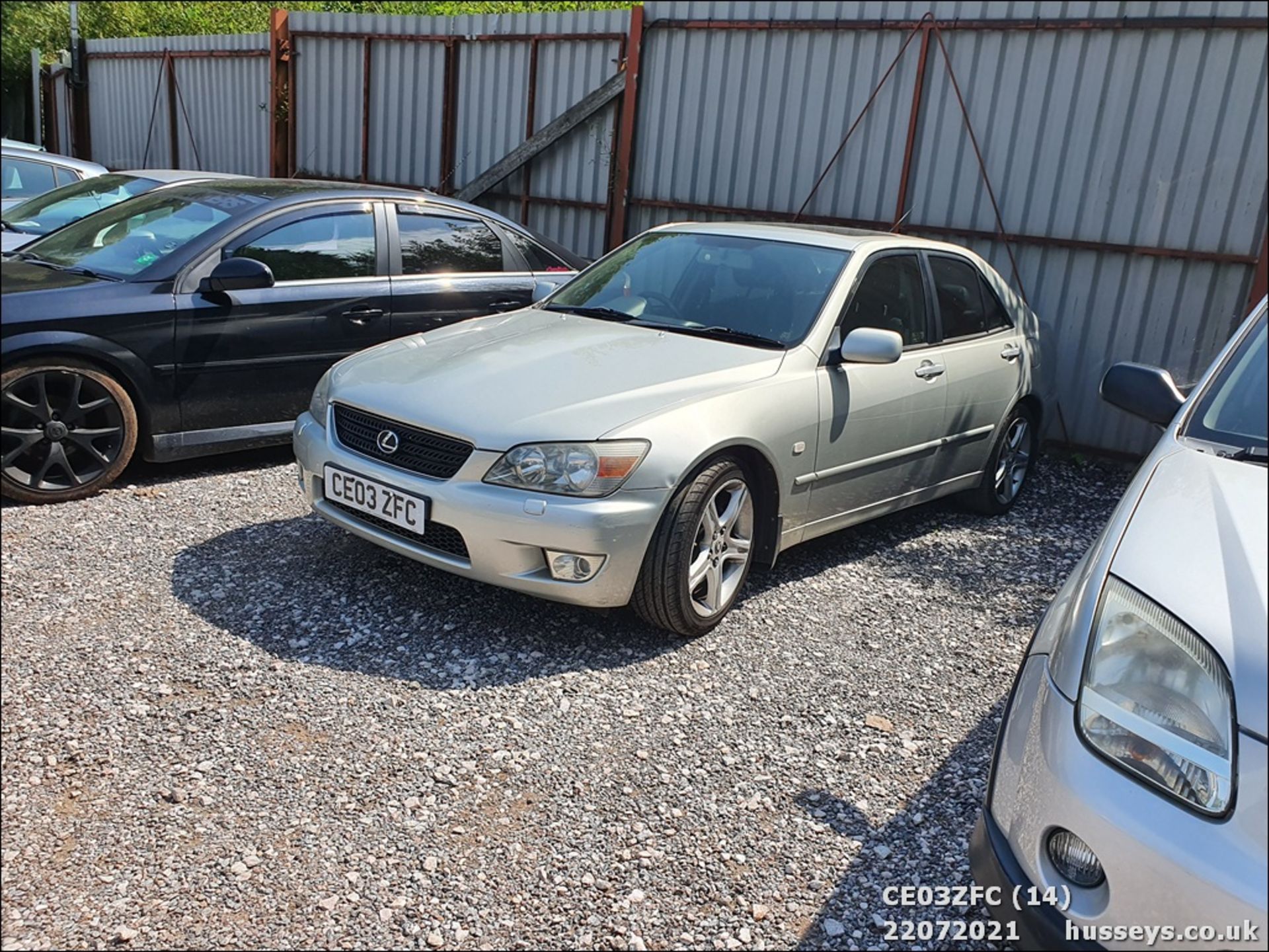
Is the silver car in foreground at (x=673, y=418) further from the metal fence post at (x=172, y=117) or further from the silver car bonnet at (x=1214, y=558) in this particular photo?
the metal fence post at (x=172, y=117)

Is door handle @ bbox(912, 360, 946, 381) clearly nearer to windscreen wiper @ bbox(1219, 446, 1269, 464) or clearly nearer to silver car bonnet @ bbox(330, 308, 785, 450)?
silver car bonnet @ bbox(330, 308, 785, 450)

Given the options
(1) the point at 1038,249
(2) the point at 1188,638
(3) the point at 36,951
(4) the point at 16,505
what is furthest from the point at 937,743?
(1) the point at 1038,249

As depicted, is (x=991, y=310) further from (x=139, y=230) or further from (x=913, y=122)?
(x=139, y=230)

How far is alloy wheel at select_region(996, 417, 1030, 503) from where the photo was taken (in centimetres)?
578

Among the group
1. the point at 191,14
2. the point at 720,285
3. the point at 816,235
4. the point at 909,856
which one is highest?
the point at 191,14

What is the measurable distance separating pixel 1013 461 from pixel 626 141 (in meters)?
4.80

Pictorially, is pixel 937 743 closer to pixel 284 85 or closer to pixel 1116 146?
pixel 1116 146

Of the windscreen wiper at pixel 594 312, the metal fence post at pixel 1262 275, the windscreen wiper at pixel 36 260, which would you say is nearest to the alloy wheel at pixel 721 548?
the windscreen wiper at pixel 594 312

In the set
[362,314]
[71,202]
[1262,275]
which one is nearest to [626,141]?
[362,314]

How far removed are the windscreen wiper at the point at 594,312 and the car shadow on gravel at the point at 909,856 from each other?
2.21 m

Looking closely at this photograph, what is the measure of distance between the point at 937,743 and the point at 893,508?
1.69 meters

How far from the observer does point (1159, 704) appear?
1980 millimetres

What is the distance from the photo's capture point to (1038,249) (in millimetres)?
7418

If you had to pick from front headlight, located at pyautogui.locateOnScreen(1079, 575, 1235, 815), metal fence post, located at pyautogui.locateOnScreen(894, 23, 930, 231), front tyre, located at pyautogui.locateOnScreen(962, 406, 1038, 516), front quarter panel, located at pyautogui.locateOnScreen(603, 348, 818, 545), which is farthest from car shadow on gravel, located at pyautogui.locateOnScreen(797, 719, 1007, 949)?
metal fence post, located at pyautogui.locateOnScreen(894, 23, 930, 231)
